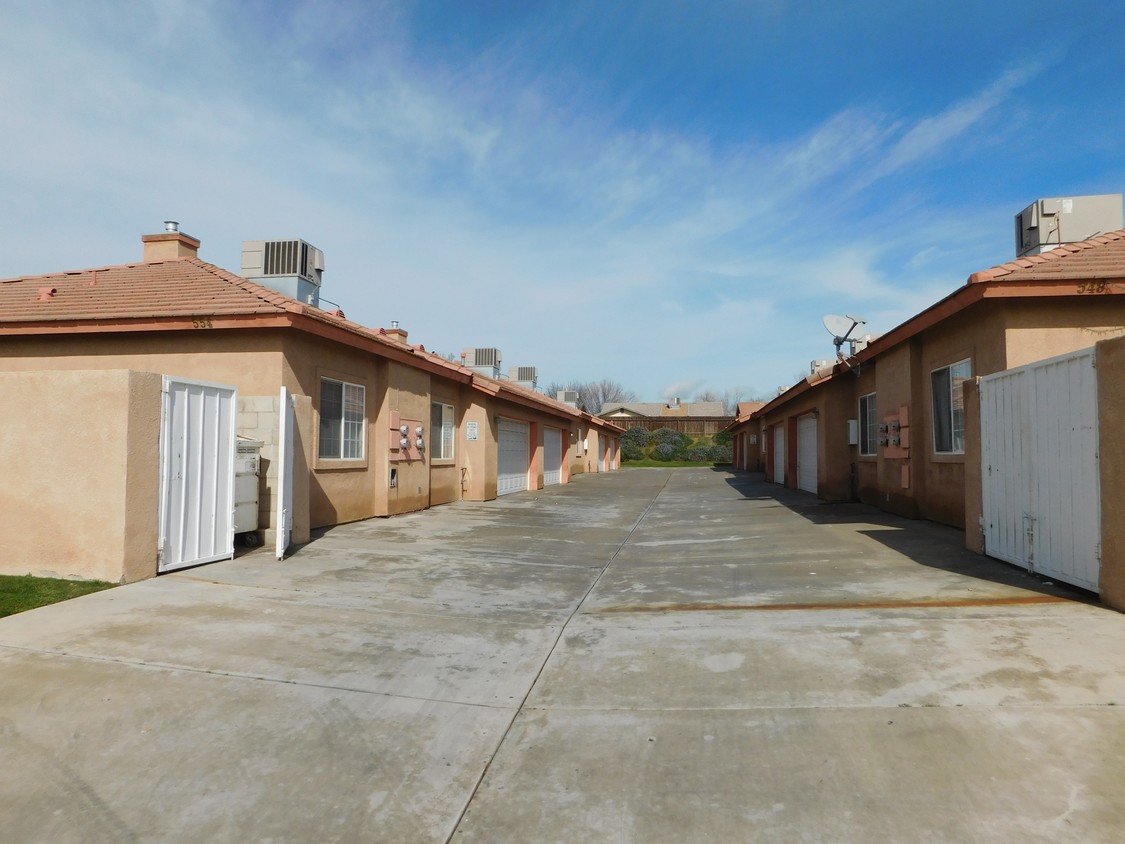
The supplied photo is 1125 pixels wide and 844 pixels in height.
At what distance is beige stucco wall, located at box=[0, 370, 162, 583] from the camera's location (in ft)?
21.8

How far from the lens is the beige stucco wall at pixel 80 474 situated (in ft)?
21.8

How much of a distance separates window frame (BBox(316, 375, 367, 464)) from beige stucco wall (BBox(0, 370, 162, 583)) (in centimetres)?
413

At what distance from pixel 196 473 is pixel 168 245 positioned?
24.6 feet

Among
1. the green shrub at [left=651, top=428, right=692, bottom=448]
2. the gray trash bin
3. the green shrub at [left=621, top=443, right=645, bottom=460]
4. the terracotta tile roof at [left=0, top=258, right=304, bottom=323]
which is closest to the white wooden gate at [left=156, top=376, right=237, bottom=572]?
the gray trash bin

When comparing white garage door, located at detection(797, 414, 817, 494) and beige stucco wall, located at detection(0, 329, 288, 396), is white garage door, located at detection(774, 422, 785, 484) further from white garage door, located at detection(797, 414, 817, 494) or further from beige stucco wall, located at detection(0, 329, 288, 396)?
beige stucco wall, located at detection(0, 329, 288, 396)

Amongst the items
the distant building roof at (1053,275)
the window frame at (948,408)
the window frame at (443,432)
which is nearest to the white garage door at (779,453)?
the window frame at (443,432)

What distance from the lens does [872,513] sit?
1334 centimetres

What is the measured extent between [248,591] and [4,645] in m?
2.03

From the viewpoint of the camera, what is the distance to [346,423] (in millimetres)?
11945

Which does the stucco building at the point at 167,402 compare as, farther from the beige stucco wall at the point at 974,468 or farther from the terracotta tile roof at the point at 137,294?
the beige stucco wall at the point at 974,468

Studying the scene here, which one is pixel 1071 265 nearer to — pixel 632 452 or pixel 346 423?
pixel 346 423

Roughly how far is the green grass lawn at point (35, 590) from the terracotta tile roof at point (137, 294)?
4.38 metres

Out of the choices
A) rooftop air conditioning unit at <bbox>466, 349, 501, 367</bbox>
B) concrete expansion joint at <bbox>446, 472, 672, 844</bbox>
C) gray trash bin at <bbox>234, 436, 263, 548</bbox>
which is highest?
rooftop air conditioning unit at <bbox>466, 349, 501, 367</bbox>

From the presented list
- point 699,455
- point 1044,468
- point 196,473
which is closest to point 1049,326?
point 1044,468
